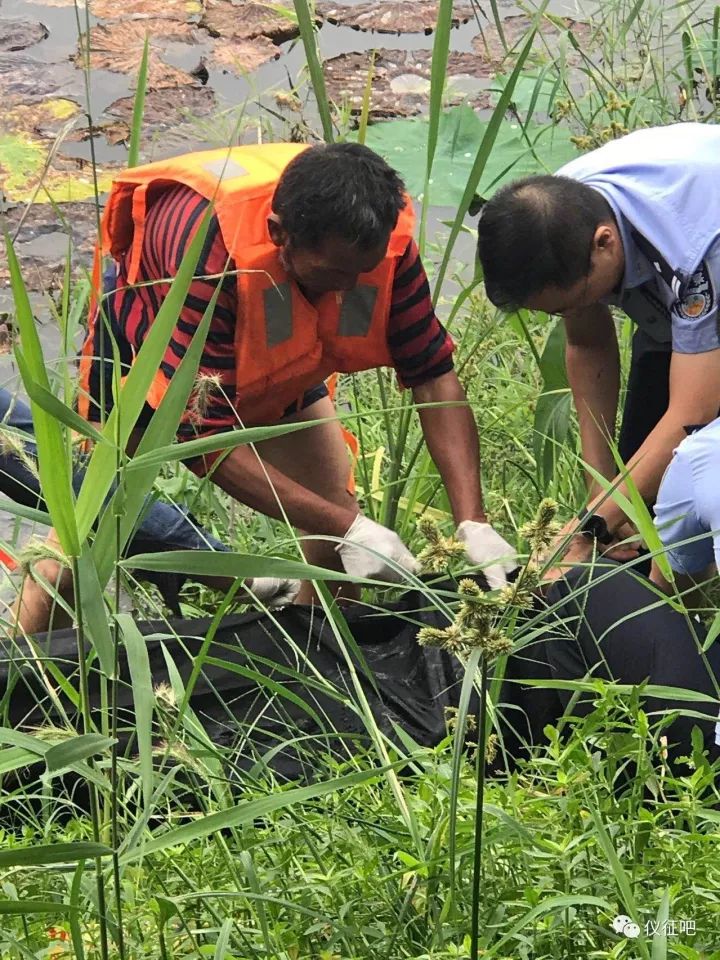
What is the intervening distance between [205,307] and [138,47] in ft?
15.8

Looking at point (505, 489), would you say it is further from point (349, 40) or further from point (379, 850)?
point (349, 40)

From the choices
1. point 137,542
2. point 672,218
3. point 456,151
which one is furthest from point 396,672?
point 456,151

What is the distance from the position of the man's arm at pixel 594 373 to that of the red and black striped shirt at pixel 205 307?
26cm

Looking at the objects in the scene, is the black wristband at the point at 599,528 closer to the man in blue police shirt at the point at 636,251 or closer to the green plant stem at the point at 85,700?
the man in blue police shirt at the point at 636,251

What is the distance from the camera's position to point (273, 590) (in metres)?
2.76

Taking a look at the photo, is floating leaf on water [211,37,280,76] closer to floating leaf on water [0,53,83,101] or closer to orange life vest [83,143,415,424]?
floating leaf on water [0,53,83,101]

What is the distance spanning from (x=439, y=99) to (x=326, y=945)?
46.3 inches

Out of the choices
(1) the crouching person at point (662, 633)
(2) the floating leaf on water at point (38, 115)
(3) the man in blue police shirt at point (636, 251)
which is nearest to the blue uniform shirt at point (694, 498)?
(1) the crouching person at point (662, 633)

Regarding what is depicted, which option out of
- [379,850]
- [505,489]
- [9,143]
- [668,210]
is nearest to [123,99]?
[9,143]

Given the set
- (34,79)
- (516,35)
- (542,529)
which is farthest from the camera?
(516,35)

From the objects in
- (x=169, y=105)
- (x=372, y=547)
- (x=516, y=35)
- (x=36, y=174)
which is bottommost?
(x=372, y=547)

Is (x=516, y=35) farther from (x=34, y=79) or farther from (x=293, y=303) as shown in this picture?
(x=293, y=303)

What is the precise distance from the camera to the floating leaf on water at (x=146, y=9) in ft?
23.0

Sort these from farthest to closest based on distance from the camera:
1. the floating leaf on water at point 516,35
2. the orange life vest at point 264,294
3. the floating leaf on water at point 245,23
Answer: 1. the floating leaf on water at point 245,23
2. the floating leaf on water at point 516,35
3. the orange life vest at point 264,294
